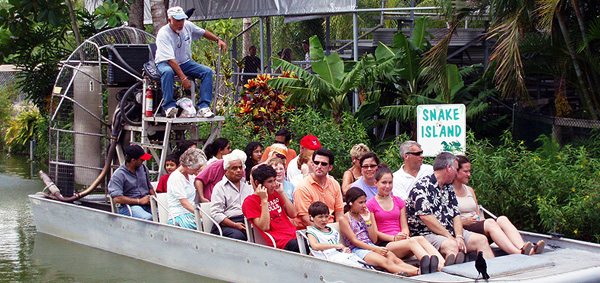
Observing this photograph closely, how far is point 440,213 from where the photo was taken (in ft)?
23.9

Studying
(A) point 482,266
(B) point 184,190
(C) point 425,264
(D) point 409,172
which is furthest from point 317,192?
(A) point 482,266

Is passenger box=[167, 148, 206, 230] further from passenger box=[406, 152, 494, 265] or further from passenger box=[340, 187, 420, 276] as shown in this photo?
passenger box=[406, 152, 494, 265]

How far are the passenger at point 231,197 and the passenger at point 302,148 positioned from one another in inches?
56.3

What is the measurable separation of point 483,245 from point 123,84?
6.80 meters

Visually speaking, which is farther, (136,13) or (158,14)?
(136,13)

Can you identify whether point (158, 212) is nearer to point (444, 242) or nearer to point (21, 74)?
point (444, 242)

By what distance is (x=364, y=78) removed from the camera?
41.5 feet

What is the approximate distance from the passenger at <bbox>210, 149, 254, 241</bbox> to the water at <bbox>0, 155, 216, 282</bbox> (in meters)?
0.79

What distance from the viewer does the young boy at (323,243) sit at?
6.83 meters

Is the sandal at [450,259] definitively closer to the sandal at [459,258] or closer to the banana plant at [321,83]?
the sandal at [459,258]

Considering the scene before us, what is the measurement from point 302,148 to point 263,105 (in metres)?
4.98

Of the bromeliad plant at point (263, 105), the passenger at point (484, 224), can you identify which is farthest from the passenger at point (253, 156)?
the bromeliad plant at point (263, 105)

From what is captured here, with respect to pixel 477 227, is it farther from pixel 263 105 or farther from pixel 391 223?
pixel 263 105

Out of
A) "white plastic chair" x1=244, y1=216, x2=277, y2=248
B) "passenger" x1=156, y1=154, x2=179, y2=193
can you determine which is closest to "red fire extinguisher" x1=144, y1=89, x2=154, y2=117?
"passenger" x1=156, y1=154, x2=179, y2=193
